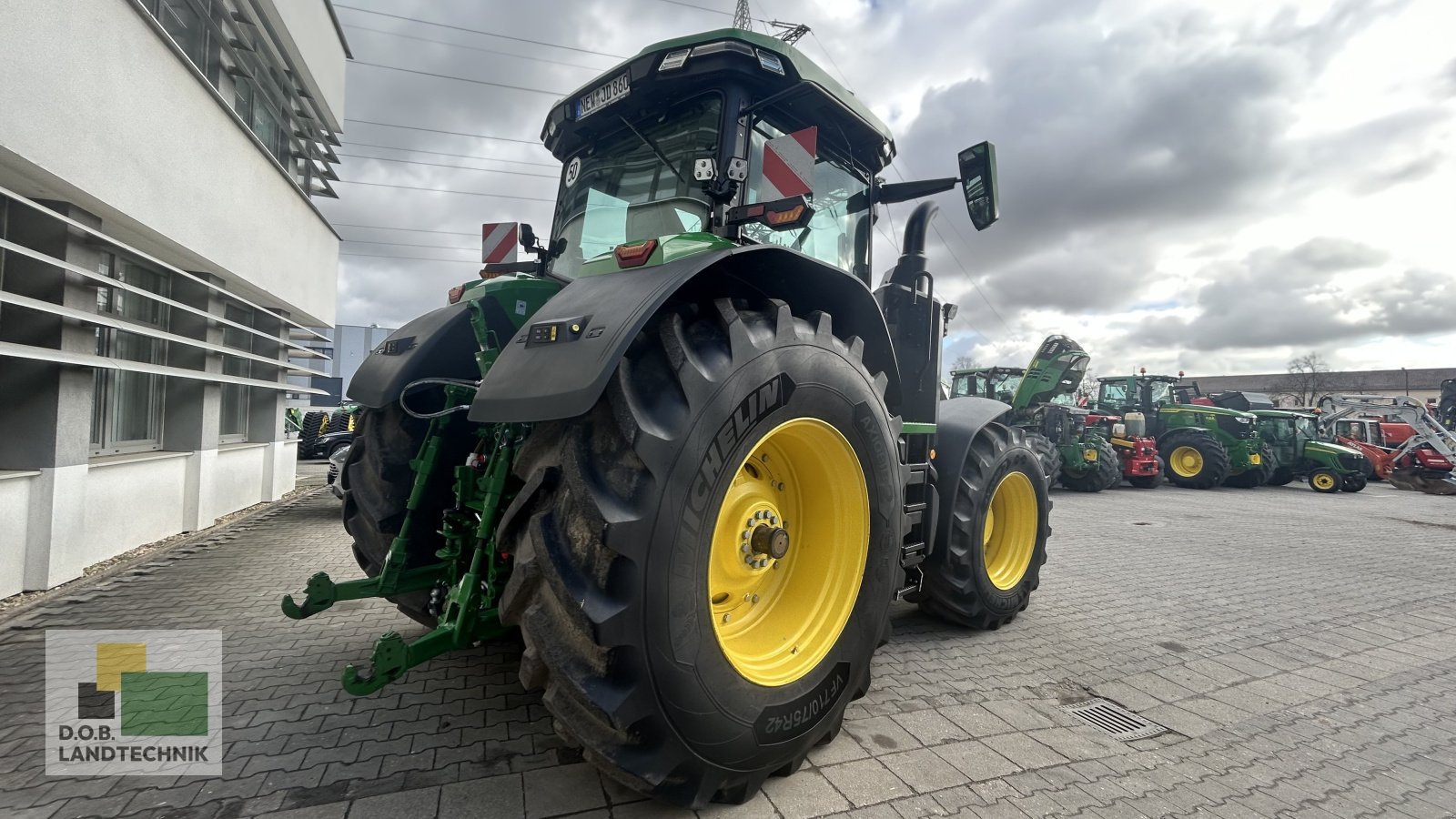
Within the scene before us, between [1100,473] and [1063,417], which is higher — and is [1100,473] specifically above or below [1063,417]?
below

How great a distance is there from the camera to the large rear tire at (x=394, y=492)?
275 centimetres

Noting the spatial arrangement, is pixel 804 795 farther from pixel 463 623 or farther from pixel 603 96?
pixel 603 96

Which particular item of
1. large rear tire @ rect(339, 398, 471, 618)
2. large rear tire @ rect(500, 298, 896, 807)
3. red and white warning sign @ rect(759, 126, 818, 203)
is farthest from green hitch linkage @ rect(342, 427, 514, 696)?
red and white warning sign @ rect(759, 126, 818, 203)

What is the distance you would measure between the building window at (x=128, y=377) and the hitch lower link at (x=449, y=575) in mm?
4574

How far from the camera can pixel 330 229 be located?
10664 mm

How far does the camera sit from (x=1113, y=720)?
281 centimetres

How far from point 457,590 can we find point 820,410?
4.29ft

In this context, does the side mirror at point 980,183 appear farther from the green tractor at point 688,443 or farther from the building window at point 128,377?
the building window at point 128,377

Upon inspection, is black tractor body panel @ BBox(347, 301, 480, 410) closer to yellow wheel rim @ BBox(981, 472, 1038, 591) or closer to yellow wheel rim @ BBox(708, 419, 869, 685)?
yellow wheel rim @ BBox(708, 419, 869, 685)

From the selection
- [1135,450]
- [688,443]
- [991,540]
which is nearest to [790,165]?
Answer: [688,443]

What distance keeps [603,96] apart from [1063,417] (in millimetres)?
12564

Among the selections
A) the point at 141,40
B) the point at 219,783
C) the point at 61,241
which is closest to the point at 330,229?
the point at 141,40

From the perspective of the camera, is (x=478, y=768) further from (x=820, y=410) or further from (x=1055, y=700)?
(x=1055, y=700)

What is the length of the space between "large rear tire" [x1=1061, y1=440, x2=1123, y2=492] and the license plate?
12.9 m
